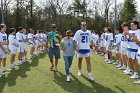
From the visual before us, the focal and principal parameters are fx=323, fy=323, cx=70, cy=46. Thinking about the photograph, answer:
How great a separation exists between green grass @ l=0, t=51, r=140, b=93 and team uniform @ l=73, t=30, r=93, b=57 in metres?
1.09

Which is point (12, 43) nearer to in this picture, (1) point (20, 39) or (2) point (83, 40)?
(1) point (20, 39)

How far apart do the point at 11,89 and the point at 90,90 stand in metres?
2.65

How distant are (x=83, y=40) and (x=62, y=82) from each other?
1769 millimetres

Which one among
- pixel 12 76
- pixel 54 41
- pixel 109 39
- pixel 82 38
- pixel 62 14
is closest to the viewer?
pixel 82 38

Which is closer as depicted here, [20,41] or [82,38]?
[82,38]

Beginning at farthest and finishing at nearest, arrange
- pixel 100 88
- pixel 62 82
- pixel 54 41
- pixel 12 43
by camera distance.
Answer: pixel 12 43, pixel 54 41, pixel 62 82, pixel 100 88

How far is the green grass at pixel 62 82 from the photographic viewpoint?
1063cm

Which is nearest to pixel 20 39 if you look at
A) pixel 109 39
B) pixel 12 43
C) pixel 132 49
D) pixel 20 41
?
pixel 20 41

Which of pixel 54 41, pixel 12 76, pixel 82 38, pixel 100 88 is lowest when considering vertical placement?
pixel 100 88

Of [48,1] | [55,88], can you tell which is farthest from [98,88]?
[48,1]

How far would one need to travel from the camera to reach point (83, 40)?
12.2 metres

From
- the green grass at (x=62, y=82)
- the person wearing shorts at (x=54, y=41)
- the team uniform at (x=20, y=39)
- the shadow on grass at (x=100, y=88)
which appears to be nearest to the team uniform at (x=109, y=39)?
the green grass at (x=62, y=82)

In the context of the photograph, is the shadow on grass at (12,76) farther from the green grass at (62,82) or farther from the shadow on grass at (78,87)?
the shadow on grass at (78,87)

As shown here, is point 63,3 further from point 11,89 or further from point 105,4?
point 11,89
